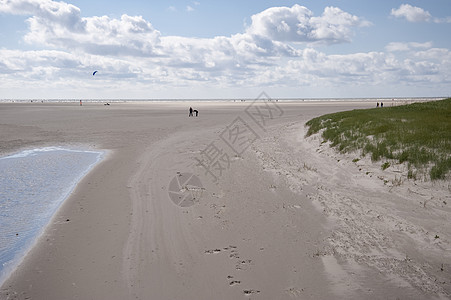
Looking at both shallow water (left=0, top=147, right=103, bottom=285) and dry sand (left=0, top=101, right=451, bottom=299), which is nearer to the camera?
dry sand (left=0, top=101, right=451, bottom=299)

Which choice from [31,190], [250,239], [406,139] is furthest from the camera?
[406,139]

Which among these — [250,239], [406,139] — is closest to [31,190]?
[250,239]

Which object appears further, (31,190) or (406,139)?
(406,139)

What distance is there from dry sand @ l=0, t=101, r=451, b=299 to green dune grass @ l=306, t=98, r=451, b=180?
79 centimetres

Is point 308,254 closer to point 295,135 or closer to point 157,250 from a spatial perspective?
point 157,250

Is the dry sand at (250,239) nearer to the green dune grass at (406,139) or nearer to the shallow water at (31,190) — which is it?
the shallow water at (31,190)

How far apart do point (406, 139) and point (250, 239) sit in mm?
10176

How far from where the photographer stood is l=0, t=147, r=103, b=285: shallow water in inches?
319

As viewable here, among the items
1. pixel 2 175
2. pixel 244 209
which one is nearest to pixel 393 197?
pixel 244 209

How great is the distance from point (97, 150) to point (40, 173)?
7022mm

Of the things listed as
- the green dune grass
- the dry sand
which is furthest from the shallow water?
the green dune grass

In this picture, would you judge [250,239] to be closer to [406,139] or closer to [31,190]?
[31,190]

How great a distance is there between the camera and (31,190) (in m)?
12.7

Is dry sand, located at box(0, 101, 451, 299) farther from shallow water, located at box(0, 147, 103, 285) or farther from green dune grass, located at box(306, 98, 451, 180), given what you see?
green dune grass, located at box(306, 98, 451, 180)
